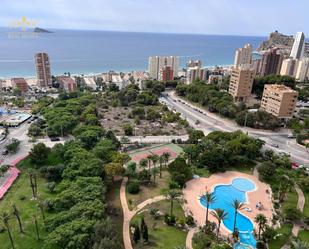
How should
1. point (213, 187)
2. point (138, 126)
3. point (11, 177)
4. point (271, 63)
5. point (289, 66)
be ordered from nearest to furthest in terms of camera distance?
1. point (213, 187)
2. point (11, 177)
3. point (138, 126)
4. point (289, 66)
5. point (271, 63)

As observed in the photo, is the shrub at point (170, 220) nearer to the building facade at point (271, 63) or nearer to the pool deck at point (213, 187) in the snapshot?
the pool deck at point (213, 187)

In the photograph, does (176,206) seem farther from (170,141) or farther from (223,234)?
(170,141)

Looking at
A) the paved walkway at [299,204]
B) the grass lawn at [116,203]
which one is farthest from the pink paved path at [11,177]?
the paved walkway at [299,204]

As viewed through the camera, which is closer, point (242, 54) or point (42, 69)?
point (42, 69)

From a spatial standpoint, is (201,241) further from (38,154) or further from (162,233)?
(38,154)

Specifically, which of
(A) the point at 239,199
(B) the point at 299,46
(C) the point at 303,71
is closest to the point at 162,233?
(A) the point at 239,199

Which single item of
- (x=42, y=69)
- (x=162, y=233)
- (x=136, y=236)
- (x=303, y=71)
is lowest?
(x=162, y=233)

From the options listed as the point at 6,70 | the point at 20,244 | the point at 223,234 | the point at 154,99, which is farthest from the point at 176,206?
the point at 6,70
